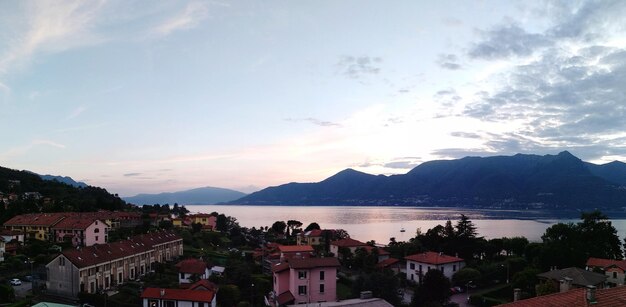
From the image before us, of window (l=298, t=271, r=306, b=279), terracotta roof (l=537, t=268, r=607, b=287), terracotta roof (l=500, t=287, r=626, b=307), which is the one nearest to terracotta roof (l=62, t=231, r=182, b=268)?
window (l=298, t=271, r=306, b=279)

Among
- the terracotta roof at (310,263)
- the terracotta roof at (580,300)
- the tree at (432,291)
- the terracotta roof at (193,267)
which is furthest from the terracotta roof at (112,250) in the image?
the terracotta roof at (580,300)

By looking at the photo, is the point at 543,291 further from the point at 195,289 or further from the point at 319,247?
the point at 319,247

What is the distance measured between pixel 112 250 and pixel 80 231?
552 inches

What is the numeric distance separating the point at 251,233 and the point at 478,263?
41940 mm

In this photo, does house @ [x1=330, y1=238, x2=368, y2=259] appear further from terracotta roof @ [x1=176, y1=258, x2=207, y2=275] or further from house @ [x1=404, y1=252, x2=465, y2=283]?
terracotta roof @ [x1=176, y1=258, x2=207, y2=275]

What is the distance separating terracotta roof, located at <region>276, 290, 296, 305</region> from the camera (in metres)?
29.4

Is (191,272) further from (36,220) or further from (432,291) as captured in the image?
(36,220)

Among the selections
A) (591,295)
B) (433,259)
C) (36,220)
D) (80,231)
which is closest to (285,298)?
(433,259)

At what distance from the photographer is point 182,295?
90.0 ft

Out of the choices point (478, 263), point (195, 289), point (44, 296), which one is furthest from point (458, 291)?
point (44, 296)

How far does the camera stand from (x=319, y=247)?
56.4m

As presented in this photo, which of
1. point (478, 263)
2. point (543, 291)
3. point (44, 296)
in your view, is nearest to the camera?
point (543, 291)

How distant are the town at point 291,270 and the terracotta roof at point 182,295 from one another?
58 millimetres

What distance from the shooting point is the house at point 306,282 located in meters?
30.4
